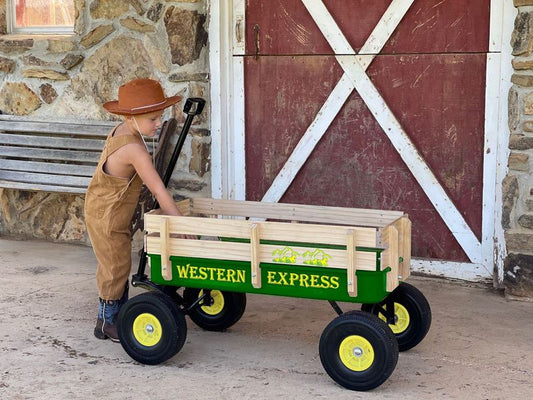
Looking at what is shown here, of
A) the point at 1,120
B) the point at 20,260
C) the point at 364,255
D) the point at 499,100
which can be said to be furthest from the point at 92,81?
the point at 364,255

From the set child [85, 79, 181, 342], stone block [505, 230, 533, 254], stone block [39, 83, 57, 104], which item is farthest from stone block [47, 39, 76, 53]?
stone block [505, 230, 533, 254]

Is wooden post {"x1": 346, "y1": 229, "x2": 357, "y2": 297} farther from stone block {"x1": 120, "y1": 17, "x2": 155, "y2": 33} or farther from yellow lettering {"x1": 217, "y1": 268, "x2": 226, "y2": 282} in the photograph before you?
stone block {"x1": 120, "y1": 17, "x2": 155, "y2": 33}

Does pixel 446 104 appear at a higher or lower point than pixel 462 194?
higher

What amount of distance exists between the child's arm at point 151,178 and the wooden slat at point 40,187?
2.16 meters

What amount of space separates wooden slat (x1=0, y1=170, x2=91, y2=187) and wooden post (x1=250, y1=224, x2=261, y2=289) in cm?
275

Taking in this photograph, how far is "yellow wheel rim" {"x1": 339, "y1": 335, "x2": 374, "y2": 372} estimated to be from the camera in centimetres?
395

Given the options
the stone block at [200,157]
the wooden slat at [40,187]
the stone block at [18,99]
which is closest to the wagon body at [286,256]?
the stone block at [200,157]

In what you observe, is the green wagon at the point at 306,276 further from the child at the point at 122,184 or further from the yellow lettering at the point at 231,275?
the child at the point at 122,184

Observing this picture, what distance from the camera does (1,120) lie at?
22.7 feet

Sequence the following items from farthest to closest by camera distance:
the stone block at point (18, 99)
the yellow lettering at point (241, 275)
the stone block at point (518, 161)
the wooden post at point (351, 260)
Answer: the stone block at point (18, 99) < the stone block at point (518, 161) < the yellow lettering at point (241, 275) < the wooden post at point (351, 260)

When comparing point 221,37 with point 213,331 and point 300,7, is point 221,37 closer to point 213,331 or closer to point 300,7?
point 300,7

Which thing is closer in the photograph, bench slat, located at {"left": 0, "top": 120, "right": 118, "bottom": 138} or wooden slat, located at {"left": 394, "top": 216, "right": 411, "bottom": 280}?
wooden slat, located at {"left": 394, "top": 216, "right": 411, "bottom": 280}

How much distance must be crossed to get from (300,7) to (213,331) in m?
2.41

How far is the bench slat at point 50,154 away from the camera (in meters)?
6.56
